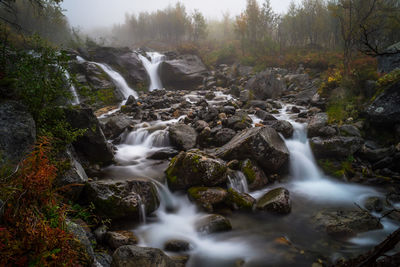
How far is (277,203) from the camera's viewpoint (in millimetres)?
5922

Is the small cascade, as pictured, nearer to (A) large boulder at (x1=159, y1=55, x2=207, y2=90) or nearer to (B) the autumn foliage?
(B) the autumn foliage

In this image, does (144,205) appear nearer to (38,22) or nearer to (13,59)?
(13,59)

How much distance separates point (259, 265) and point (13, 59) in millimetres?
7114

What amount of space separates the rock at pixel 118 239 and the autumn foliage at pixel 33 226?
72.5 inches

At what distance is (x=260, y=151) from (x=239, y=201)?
7.26ft

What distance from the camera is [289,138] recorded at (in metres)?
9.48

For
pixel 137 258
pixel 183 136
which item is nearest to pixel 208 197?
pixel 137 258

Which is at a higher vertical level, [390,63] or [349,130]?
[390,63]

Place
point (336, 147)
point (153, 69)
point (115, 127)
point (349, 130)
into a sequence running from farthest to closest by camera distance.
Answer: point (153, 69) < point (115, 127) < point (349, 130) < point (336, 147)

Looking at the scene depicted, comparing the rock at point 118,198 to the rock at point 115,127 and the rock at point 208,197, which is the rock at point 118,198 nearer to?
the rock at point 208,197

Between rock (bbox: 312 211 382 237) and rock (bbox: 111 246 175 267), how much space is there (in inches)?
163

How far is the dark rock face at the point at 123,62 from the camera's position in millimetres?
23812

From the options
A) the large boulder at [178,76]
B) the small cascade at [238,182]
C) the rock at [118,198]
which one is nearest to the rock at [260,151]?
the small cascade at [238,182]

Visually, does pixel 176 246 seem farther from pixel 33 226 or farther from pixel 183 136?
pixel 183 136
